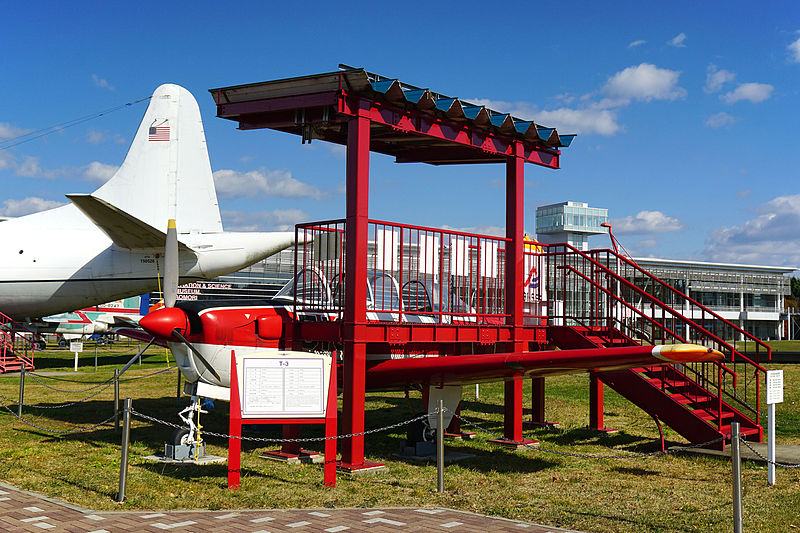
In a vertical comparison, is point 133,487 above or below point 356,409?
below

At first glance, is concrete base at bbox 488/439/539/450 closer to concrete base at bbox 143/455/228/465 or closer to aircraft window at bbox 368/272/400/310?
aircraft window at bbox 368/272/400/310

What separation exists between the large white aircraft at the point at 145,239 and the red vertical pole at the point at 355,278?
545 inches

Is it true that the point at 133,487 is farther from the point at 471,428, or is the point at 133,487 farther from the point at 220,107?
the point at 471,428

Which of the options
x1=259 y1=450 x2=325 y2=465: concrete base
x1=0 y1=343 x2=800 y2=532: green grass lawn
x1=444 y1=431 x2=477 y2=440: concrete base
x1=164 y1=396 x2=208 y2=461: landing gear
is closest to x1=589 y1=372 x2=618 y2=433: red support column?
x1=0 y1=343 x2=800 y2=532: green grass lawn

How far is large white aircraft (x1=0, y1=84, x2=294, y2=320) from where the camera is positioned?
2408 cm

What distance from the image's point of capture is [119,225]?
21812 millimetres

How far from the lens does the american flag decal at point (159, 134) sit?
2548cm

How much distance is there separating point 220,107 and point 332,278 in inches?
128

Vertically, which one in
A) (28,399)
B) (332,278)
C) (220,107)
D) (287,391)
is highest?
(220,107)

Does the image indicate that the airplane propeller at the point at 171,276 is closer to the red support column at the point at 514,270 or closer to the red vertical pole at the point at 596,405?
the red support column at the point at 514,270

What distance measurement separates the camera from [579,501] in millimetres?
8172

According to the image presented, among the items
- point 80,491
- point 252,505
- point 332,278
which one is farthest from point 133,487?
point 332,278

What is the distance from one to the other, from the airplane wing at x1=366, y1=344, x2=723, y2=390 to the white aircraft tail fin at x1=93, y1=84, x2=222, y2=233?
49.6 feet

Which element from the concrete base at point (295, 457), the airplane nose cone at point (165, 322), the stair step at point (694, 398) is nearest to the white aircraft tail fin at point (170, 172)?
the airplane nose cone at point (165, 322)
